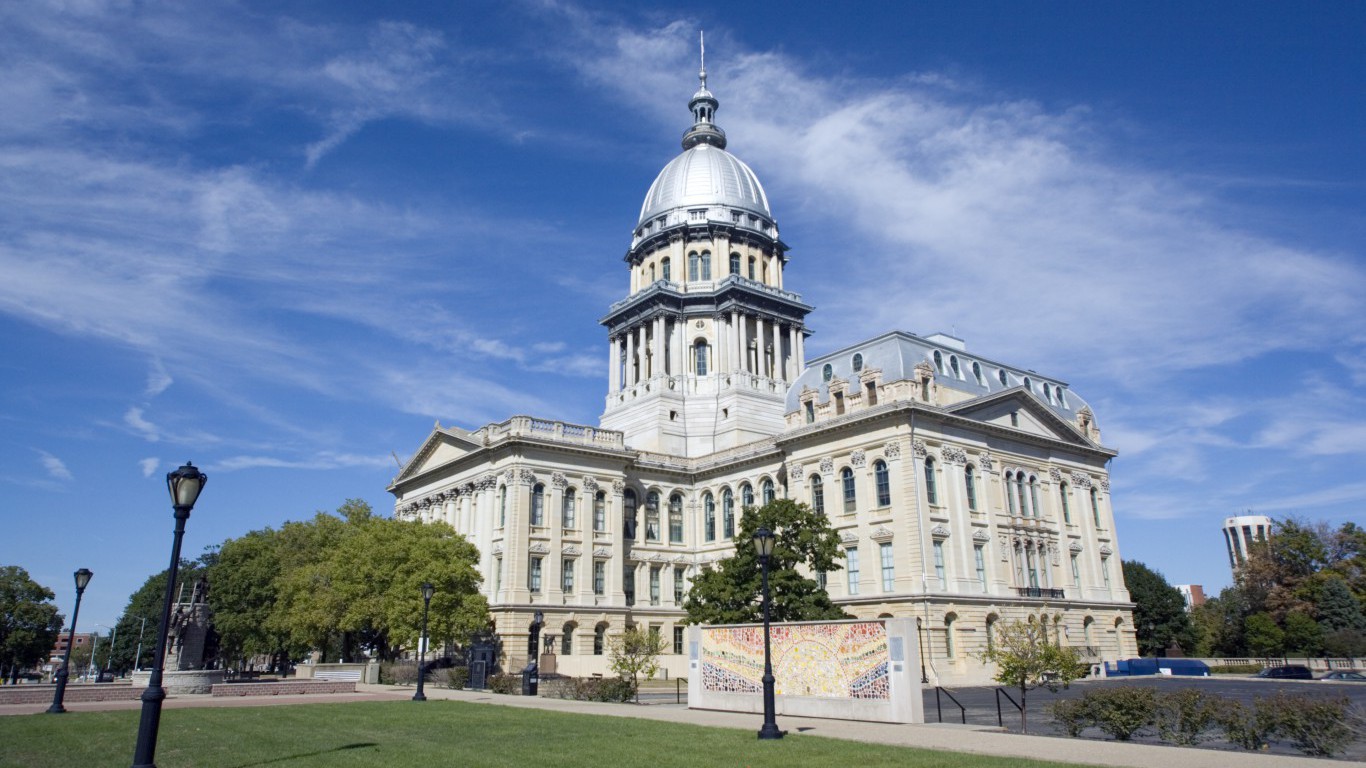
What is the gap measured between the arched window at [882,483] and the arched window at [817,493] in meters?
4.37

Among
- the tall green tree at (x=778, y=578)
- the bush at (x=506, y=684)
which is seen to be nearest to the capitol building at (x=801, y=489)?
the tall green tree at (x=778, y=578)

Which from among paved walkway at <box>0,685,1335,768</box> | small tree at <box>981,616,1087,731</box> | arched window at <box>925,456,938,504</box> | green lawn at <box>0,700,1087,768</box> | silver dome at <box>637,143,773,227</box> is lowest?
paved walkway at <box>0,685,1335,768</box>

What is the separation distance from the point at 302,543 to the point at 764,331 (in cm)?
4047

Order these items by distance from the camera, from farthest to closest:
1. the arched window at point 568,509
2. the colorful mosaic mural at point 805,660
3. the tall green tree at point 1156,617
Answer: the tall green tree at point 1156,617 < the arched window at point 568,509 < the colorful mosaic mural at point 805,660

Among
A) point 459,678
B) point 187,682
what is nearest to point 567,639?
point 459,678

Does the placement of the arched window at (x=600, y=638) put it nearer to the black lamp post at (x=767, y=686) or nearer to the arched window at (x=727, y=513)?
the arched window at (x=727, y=513)

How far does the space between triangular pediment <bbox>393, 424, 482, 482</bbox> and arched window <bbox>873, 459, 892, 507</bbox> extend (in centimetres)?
2623

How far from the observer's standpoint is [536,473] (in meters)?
58.2

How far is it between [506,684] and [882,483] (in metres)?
23.9

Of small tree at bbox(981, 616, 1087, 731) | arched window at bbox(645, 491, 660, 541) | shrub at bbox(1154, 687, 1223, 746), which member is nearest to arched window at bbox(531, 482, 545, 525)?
arched window at bbox(645, 491, 660, 541)

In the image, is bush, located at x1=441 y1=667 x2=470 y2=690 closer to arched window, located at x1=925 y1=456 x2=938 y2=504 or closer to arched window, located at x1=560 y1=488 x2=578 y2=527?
arched window, located at x1=560 y1=488 x2=578 y2=527

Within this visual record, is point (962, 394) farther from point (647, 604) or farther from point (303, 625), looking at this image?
point (303, 625)

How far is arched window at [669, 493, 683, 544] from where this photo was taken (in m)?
66.3

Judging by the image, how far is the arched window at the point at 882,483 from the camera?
51588 millimetres
